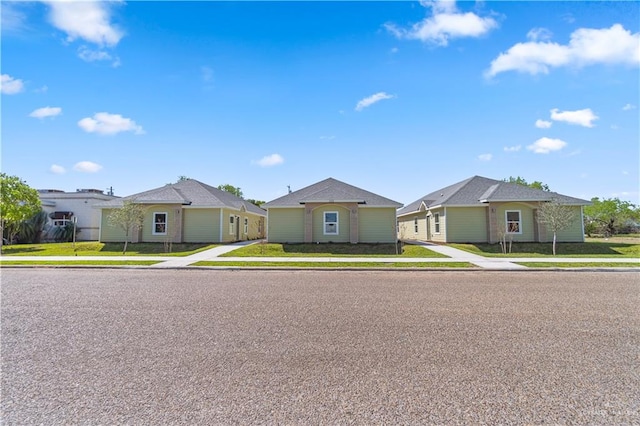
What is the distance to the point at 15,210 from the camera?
25.3 metres

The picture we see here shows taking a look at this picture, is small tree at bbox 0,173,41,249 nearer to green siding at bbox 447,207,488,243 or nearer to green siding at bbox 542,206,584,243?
green siding at bbox 447,207,488,243

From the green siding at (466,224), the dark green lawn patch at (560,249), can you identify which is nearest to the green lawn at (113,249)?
the green siding at (466,224)

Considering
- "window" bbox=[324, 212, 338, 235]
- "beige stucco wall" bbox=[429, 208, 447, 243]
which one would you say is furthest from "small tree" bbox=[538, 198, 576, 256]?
"window" bbox=[324, 212, 338, 235]

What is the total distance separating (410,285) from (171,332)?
21.6 ft

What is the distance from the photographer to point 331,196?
2322 cm

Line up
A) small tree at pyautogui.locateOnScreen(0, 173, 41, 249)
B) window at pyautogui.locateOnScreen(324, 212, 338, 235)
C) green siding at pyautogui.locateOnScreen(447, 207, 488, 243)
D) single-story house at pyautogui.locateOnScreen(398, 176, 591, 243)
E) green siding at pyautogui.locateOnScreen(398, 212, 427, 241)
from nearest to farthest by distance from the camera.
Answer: single-story house at pyautogui.locateOnScreen(398, 176, 591, 243), window at pyautogui.locateOnScreen(324, 212, 338, 235), green siding at pyautogui.locateOnScreen(447, 207, 488, 243), small tree at pyautogui.locateOnScreen(0, 173, 41, 249), green siding at pyautogui.locateOnScreen(398, 212, 427, 241)

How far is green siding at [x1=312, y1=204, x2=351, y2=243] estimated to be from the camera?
23.2 metres

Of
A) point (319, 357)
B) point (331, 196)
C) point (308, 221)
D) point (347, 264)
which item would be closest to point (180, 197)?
point (308, 221)

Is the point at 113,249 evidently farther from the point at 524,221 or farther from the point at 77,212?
the point at 524,221

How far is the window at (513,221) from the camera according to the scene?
75.7 ft

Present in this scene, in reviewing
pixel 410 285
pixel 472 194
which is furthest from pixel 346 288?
pixel 472 194

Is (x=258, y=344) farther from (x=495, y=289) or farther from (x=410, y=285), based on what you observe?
(x=495, y=289)

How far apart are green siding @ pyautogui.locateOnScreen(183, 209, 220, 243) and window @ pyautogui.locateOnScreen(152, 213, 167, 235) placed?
135 centimetres

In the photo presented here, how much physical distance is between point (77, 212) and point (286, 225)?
1999 centimetres
